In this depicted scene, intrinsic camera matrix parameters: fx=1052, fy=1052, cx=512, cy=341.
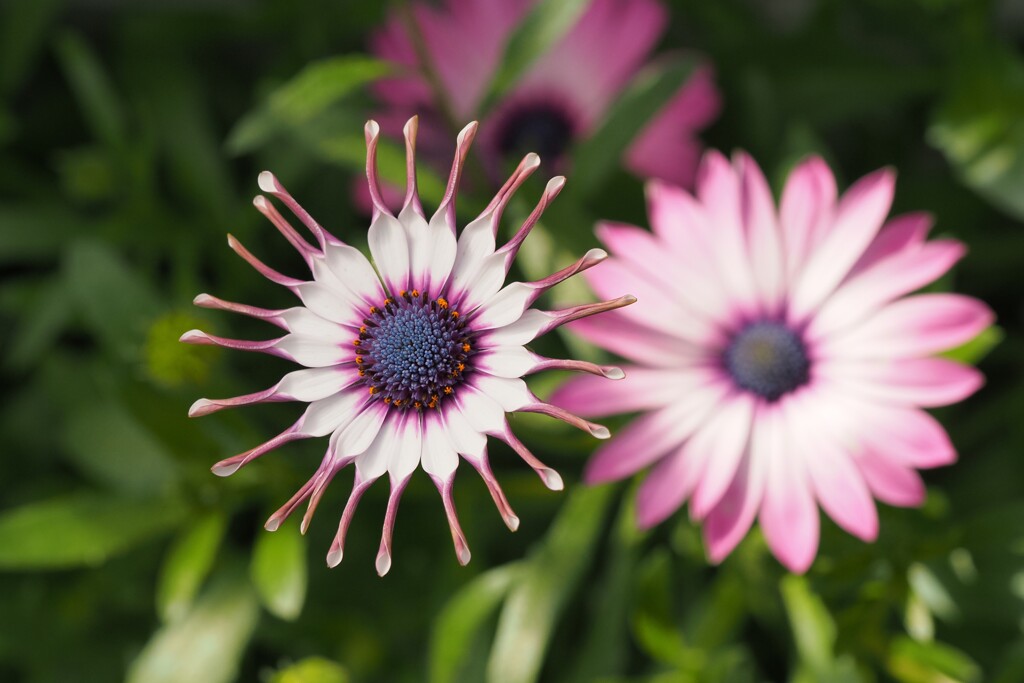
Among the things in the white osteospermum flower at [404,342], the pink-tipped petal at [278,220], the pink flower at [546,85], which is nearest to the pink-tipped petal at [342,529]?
the white osteospermum flower at [404,342]

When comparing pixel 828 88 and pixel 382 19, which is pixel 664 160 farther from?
pixel 382 19

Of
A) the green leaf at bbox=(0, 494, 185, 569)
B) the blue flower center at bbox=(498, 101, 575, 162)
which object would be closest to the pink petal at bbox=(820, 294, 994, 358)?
the blue flower center at bbox=(498, 101, 575, 162)

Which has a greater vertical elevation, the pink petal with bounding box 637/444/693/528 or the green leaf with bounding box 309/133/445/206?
the green leaf with bounding box 309/133/445/206

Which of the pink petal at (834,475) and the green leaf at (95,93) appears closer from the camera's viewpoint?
the pink petal at (834,475)

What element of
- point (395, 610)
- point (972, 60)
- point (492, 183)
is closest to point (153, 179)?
point (492, 183)

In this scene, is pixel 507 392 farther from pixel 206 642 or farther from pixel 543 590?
pixel 206 642

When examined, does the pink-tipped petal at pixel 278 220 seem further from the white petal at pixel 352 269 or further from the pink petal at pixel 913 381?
the pink petal at pixel 913 381

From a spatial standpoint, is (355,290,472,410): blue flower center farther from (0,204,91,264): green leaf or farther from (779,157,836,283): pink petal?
(0,204,91,264): green leaf

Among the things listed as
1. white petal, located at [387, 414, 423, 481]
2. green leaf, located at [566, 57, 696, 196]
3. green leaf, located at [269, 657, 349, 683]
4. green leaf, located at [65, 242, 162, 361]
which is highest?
green leaf, located at [65, 242, 162, 361]
